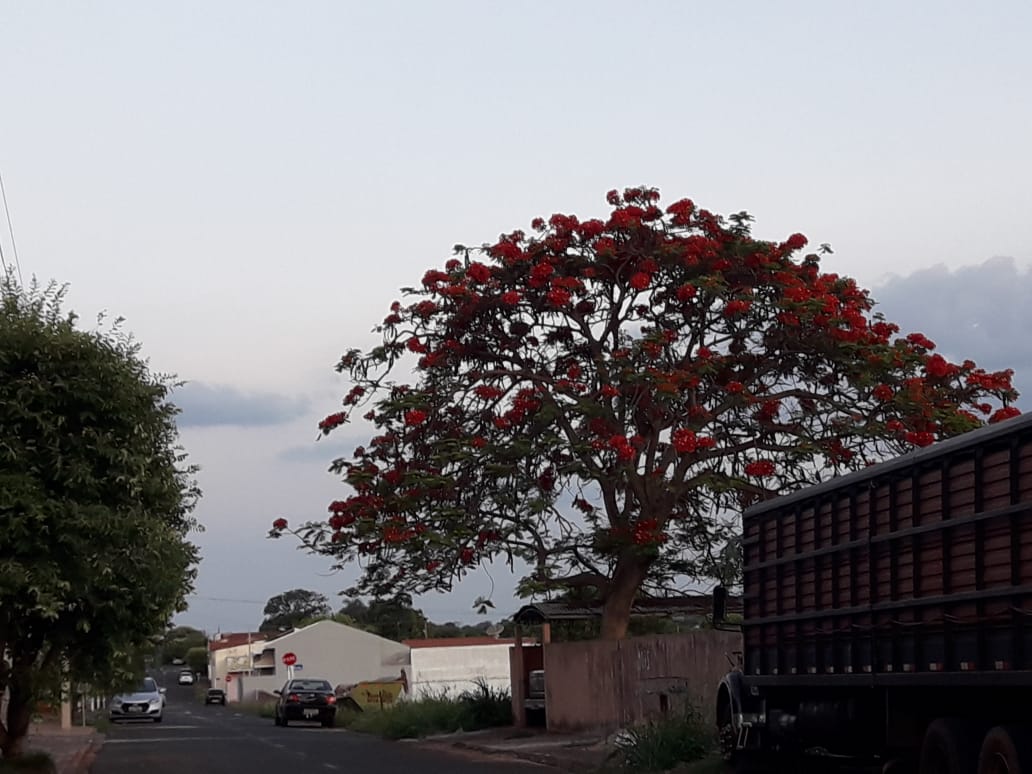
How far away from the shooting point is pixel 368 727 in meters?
40.2

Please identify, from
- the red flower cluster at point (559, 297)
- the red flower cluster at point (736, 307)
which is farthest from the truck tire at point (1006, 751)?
the red flower cluster at point (559, 297)

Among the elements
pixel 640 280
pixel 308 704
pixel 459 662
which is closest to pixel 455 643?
pixel 459 662

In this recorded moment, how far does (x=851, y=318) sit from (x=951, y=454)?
13093 millimetres

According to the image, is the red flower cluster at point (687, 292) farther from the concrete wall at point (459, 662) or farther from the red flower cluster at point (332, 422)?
the concrete wall at point (459, 662)

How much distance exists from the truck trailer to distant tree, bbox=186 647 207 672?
15928 centimetres

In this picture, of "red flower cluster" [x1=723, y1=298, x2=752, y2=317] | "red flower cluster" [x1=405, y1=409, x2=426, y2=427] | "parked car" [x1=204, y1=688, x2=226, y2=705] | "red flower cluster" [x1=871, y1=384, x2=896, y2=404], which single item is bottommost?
"parked car" [x1=204, y1=688, x2=226, y2=705]

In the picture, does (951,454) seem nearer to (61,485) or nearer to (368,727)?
(61,485)

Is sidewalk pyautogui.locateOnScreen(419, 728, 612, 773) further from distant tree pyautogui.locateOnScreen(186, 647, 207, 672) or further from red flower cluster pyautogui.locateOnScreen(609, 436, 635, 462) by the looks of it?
distant tree pyautogui.locateOnScreen(186, 647, 207, 672)

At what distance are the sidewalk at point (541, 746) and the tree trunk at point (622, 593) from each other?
1.90 meters

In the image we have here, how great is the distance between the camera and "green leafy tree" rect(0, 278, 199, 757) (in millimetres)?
16953

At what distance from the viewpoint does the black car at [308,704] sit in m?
47.0

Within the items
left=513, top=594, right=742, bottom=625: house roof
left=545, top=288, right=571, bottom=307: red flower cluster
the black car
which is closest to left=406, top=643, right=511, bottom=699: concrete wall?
the black car

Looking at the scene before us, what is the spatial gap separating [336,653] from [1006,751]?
9410 centimetres

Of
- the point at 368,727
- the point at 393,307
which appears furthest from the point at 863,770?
the point at 368,727
